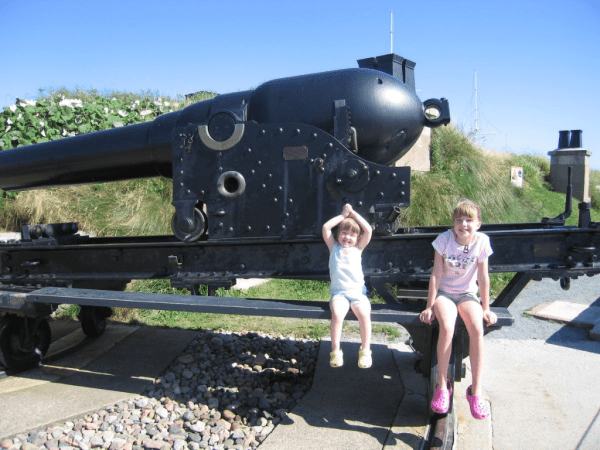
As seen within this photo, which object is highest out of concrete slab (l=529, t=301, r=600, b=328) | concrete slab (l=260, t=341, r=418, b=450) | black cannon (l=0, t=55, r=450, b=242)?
black cannon (l=0, t=55, r=450, b=242)

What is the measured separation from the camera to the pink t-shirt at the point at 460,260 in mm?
2721

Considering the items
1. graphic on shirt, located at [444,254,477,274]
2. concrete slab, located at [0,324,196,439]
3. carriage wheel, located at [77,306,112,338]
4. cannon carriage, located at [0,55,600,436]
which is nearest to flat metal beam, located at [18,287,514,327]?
cannon carriage, located at [0,55,600,436]

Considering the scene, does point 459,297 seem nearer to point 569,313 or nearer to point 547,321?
point 547,321

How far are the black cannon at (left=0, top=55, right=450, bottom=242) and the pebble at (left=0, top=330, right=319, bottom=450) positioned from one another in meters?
1.18

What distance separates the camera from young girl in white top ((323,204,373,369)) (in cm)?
281

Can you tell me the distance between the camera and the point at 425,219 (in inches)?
316

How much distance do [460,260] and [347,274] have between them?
2.06 ft

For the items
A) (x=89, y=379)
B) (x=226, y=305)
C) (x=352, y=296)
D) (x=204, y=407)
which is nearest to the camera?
(x=352, y=296)

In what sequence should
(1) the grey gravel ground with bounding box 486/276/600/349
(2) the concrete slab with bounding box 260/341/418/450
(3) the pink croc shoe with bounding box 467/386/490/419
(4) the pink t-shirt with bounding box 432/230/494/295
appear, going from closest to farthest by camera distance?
(3) the pink croc shoe with bounding box 467/386/490/419 < (4) the pink t-shirt with bounding box 432/230/494/295 < (2) the concrete slab with bounding box 260/341/418/450 < (1) the grey gravel ground with bounding box 486/276/600/349

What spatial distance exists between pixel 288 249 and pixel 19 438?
198cm

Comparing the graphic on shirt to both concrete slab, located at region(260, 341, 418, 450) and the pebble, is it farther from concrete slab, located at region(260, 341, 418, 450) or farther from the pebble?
the pebble

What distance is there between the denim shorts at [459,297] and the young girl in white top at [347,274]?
16.7 inches

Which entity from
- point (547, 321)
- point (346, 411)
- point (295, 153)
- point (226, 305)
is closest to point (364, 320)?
point (346, 411)

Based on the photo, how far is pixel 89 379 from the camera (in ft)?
12.9
